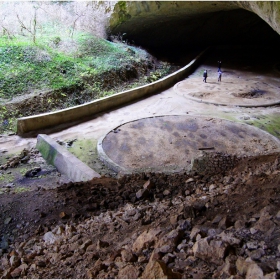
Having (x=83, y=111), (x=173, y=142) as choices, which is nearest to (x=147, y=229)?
(x=173, y=142)

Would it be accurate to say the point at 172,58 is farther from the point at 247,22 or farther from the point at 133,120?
the point at 133,120

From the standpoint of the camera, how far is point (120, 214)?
4.20 meters

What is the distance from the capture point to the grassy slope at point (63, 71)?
10.4m

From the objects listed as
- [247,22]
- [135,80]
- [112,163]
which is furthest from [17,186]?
[247,22]

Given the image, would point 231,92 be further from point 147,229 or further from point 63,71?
point 147,229

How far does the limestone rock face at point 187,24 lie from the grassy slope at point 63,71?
289cm

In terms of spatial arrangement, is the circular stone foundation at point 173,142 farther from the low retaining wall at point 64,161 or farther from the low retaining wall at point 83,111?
the low retaining wall at point 83,111

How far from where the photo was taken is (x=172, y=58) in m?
19.8

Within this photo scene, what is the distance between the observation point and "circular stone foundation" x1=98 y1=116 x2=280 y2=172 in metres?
7.18

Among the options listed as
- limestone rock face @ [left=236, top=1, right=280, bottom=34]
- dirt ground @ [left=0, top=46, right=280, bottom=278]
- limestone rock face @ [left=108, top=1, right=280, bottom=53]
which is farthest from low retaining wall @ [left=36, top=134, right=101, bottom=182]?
limestone rock face @ [left=108, top=1, right=280, bottom=53]

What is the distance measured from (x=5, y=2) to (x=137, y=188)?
1571cm

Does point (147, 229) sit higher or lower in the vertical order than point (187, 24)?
lower

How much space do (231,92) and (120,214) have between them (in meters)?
10.0

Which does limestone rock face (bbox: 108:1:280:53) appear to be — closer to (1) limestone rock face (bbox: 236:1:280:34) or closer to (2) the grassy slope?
(2) the grassy slope
